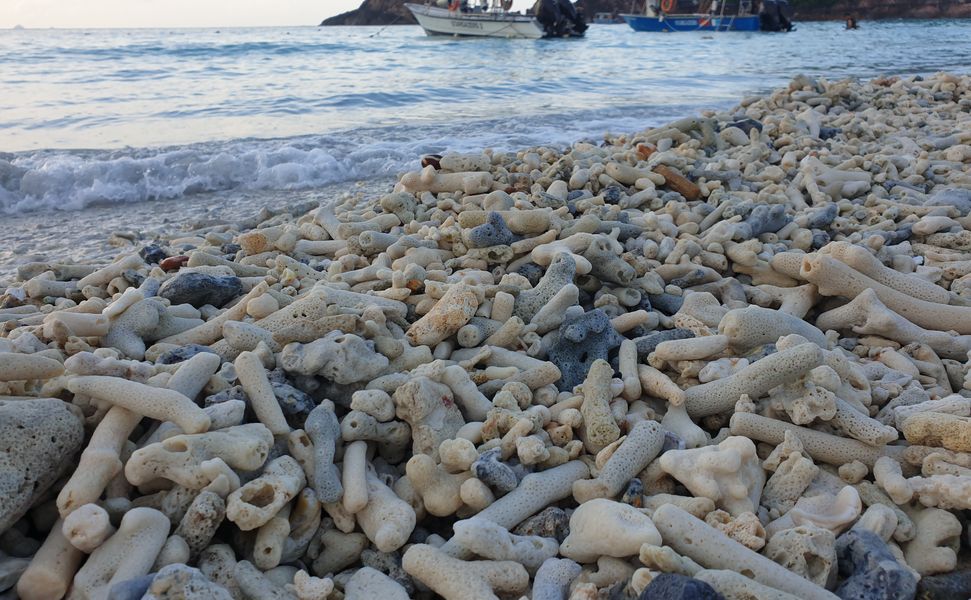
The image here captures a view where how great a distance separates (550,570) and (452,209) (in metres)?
3.42

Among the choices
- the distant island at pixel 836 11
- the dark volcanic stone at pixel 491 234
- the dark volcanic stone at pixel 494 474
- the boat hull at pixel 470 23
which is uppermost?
the distant island at pixel 836 11

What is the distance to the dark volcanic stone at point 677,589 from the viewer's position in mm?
1575

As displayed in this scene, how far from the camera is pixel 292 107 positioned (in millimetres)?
13273

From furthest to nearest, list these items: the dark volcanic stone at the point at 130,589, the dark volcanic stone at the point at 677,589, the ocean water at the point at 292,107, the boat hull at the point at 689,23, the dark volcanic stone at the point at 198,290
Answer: the boat hull at the point at 689,23
the ocean water at the point at 292,107
the dark volcanic stone at the point at 198,290
the dark volcanic stone at the point at 130,589
the dark volcanic stone at the point at 677,589

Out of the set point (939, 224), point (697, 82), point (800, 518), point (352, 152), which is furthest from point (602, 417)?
point (697, 82)

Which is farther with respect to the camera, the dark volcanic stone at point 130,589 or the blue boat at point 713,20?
the blue boat at point 713,20

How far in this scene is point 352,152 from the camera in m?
9.27

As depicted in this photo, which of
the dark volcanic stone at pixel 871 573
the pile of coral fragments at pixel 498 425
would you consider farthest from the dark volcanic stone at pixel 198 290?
the dark volcanic stone at pixel 871 573

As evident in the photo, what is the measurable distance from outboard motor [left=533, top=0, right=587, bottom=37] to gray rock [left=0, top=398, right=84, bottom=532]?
4870cm

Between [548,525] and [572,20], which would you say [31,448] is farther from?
[572,20]

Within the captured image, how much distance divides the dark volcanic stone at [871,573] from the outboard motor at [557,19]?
48824 millimetres

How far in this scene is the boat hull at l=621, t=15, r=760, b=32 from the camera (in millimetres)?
50875

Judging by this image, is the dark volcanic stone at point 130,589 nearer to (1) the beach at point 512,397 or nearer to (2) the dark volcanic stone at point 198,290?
(1) the beach at point 512,397

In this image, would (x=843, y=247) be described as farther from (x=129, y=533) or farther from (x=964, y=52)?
(x=964, y=52)
